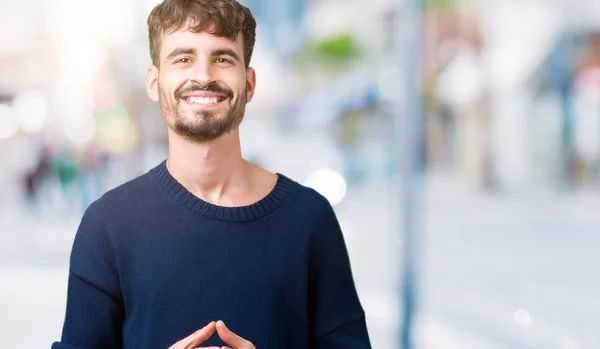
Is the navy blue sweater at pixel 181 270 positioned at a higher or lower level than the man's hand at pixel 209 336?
higher

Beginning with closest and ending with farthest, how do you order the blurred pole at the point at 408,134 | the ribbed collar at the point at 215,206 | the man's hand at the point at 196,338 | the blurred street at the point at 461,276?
the man's hand at the point at 196,338 < the ribbed collar at the point at 215,206 < the blurred pole at the point at 408,134 < the blurred street at the point at 461,276

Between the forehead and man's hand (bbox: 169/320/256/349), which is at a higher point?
the forehead

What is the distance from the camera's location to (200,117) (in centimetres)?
152

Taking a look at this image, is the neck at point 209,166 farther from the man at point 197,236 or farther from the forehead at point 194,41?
the forehead at point 194,41

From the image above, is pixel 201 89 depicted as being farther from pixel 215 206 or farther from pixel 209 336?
pixel 209 336

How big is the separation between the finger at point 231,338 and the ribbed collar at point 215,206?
0.22m

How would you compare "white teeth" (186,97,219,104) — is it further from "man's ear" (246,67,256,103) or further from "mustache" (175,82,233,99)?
"man's ear" (246,67,256,103)

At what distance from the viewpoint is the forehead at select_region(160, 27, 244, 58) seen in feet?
4.97

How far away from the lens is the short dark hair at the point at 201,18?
1517mm

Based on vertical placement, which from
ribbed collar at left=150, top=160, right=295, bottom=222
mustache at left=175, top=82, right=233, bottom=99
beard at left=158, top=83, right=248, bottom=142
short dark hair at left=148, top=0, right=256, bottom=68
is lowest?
ribbed collar at left=150, top=160, right=295, bottom=222

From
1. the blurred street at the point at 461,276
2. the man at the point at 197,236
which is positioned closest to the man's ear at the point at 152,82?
the man at the point at 197,236

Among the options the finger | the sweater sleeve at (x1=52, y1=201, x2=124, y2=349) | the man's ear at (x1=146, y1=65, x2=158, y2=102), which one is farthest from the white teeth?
the finger

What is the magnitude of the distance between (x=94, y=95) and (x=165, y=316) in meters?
30.1

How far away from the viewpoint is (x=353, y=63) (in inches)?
1249
